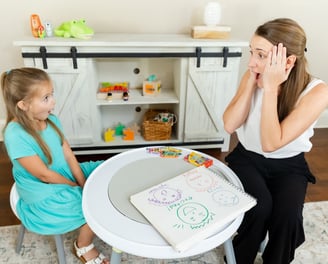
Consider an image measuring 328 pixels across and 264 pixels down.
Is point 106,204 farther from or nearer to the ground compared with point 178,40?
nearer to the ground

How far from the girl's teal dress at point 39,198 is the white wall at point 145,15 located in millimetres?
1133

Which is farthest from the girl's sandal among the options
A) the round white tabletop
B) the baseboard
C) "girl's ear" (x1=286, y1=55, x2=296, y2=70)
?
the baseboard

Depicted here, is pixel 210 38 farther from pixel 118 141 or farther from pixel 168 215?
pixel 168 215

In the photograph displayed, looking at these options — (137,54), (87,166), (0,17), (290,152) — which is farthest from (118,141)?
(290,152)

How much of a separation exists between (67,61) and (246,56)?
132cm

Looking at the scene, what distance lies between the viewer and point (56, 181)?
1.19 m

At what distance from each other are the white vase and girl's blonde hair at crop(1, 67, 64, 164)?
4.02 ft

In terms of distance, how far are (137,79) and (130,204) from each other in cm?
145

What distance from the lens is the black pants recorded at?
1090 mm

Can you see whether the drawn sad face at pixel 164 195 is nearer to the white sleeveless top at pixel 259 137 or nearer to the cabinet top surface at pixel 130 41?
the white sleeveless top at pixel 259 137

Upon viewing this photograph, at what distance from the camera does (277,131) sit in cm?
108

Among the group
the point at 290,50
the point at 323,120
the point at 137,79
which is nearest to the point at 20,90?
the point at 290,50

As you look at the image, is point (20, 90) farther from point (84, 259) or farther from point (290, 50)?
point (290, 50)

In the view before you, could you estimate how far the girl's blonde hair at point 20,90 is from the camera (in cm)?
110
